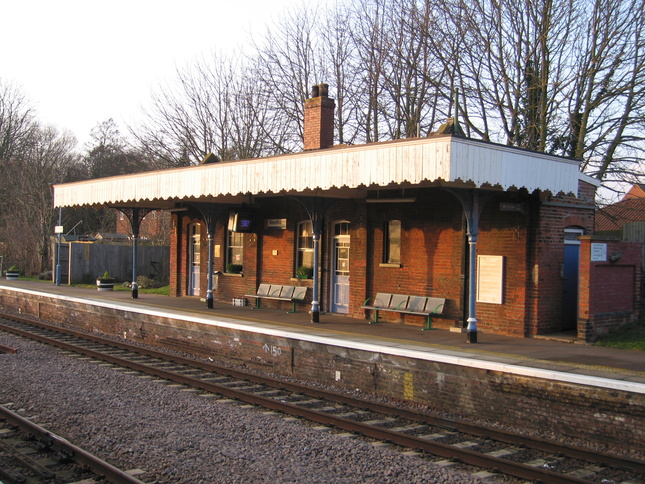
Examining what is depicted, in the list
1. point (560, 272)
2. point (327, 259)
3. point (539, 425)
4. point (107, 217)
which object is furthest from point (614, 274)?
point (107, 217)

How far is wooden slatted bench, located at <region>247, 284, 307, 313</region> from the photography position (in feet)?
51.6

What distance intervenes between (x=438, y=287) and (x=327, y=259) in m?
3.39

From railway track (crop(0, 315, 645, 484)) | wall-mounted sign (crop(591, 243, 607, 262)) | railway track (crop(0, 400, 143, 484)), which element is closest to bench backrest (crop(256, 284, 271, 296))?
railway track (crop(0, 315, 645, 484))

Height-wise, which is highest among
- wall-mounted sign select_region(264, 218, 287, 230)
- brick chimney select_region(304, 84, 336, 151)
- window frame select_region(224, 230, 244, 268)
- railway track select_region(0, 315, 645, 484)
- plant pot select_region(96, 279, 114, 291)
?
brick chimney select_region(304, 84, 336, 151)

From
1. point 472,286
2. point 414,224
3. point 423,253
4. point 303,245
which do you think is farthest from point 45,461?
point 303,245

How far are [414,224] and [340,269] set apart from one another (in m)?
2.67

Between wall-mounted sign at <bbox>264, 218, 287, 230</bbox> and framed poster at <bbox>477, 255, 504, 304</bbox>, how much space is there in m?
5.88

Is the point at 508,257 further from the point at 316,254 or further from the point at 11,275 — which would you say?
the point at 11,275

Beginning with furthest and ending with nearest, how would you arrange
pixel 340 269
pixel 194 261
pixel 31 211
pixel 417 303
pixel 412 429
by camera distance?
pixel 31 211, pixel 194 261, pixel 340 269, pixel 417 303, pixel 412 429

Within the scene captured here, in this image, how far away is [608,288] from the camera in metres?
11.4

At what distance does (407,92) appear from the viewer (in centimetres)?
2288

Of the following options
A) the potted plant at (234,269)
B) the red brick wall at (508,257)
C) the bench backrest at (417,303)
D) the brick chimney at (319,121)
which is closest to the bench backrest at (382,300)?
the bench backrest at (417,303)

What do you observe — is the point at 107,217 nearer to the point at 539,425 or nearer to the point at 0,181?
the point at 0,181

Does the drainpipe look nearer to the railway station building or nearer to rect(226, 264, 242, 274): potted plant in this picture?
the railway station building
